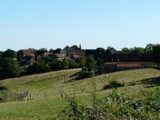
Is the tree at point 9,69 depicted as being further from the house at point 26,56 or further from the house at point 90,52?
the house at point 90,52

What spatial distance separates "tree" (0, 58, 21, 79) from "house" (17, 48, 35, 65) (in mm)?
29777

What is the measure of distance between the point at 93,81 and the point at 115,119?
86 cm

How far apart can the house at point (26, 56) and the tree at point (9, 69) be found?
29.8m

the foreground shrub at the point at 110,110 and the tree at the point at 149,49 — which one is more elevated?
the tree at the point at 149,49

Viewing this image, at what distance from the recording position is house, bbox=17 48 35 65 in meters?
141

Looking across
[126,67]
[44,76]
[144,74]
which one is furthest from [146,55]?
[144,74]

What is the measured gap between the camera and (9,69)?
10606 centimetres

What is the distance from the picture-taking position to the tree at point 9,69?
105 m

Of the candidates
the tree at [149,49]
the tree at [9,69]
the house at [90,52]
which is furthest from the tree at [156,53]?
the house at [90,52]

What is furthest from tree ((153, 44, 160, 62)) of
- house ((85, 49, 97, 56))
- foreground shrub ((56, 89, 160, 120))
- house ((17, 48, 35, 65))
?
foreground shrub ((56, 89, 160, 120))

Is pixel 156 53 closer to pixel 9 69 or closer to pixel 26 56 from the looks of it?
pixel 9 69

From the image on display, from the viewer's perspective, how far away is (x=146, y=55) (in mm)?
110562

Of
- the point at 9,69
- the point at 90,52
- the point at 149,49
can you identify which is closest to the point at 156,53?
the point at 149,49

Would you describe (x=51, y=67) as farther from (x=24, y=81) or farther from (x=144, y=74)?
(x=144, y=74)
